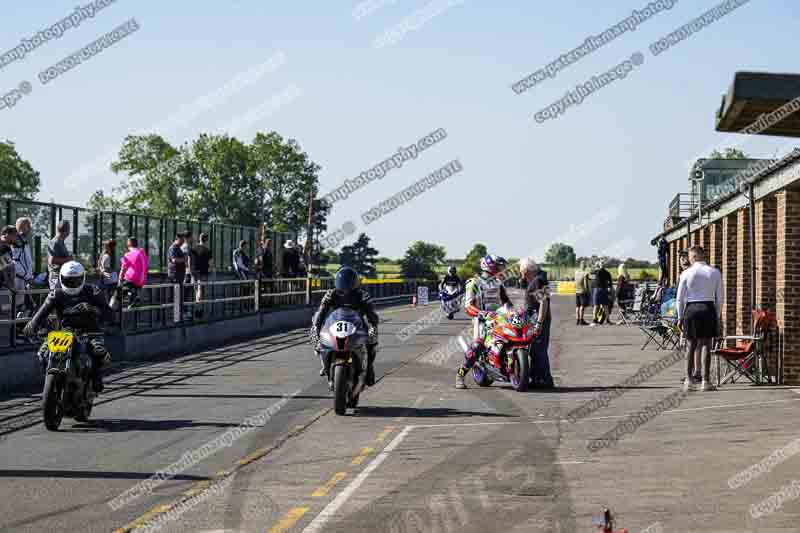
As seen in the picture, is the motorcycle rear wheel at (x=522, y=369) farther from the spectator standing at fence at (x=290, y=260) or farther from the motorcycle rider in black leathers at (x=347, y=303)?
the spectator standing at fence at (x=290, y=260)

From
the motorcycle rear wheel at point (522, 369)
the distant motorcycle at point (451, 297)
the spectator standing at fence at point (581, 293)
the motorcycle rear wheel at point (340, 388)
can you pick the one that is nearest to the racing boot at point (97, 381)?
the motorcycle rear wheel at point (340, 388)

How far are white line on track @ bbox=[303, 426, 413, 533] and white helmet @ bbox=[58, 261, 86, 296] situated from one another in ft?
12.7

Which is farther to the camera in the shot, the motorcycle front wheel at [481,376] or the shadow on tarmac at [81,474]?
the motorcycle front wheel at [481,376]

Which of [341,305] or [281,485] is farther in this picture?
[341,305]

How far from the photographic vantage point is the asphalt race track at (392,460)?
8.42 metres

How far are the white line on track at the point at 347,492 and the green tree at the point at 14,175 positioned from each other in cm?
13315

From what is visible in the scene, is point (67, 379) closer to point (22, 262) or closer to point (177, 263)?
point (22, 262)

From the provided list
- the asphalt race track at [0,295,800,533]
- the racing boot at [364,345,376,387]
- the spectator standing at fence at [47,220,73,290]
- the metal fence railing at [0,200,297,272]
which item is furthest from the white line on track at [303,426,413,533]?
the metal fence railing at [0,200,297,272]

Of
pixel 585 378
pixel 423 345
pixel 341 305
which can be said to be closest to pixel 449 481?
pixel 341 305

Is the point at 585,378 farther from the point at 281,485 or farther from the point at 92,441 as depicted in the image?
the point at 281,485

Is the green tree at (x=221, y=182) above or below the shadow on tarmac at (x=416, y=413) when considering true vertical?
above

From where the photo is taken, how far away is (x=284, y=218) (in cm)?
14488

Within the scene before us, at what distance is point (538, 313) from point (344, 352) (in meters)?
4.33

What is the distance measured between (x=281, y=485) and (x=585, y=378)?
34.4ft
